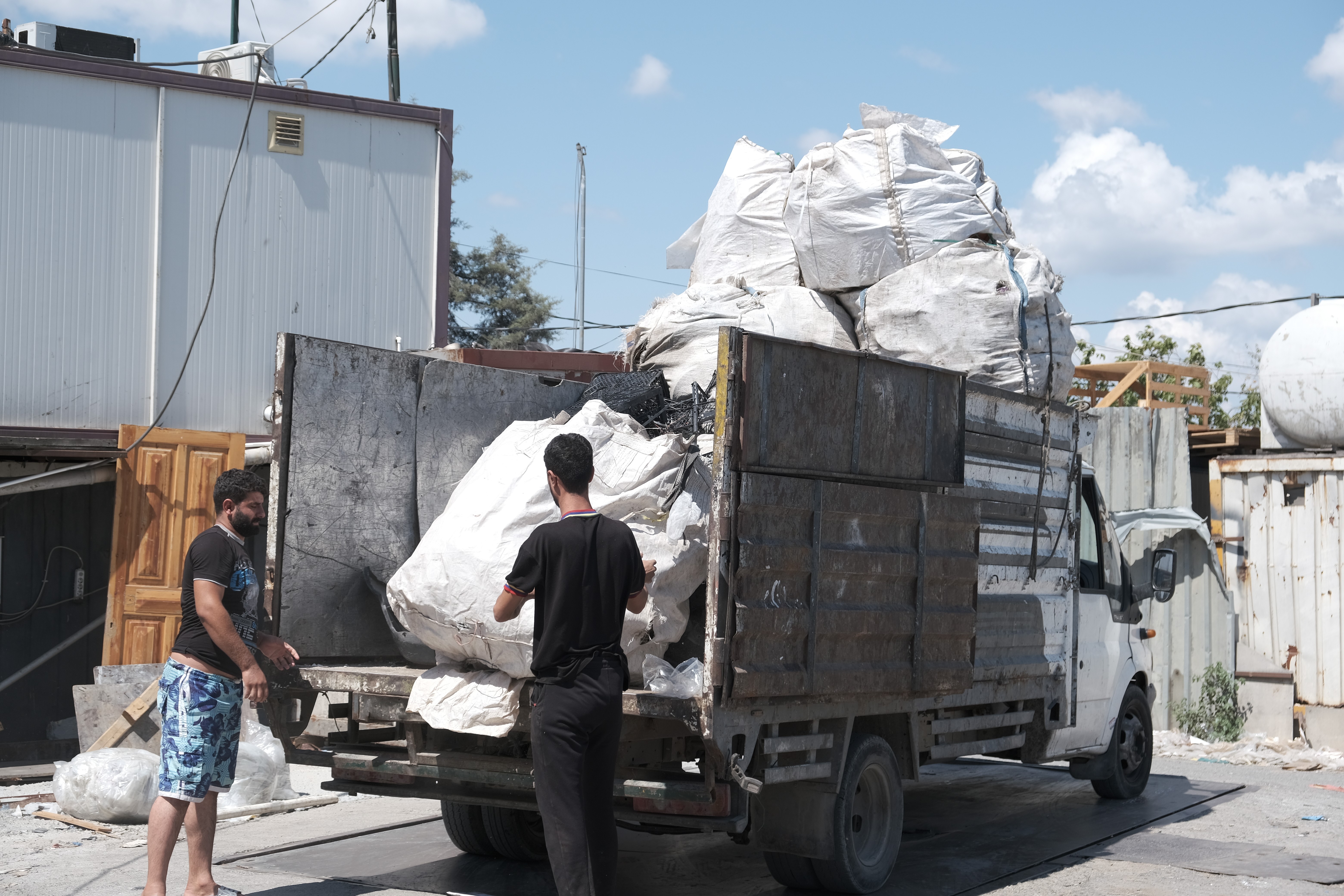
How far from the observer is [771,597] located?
4.82 m

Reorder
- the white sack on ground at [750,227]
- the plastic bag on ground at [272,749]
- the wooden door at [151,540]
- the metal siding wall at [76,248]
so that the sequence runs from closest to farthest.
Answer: the white sack on ground at [750,227], the plastic bag on ground at [272,749], the wooden door at [151,540], the metal siding wall at [76,248]

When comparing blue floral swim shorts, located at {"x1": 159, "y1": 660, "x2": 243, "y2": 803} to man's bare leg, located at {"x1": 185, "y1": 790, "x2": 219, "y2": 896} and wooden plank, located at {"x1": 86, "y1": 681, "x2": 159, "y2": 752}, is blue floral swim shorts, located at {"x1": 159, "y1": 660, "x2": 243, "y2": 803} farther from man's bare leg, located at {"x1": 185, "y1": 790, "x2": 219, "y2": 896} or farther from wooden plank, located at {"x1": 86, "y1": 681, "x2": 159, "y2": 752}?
wooden plank, located at {"x1": 86, "y1": 681, "x2": 159, "y2": 752}

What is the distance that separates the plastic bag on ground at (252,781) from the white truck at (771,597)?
1.61 meters

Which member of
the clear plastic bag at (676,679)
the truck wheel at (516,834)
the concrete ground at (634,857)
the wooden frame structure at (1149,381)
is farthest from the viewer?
the wooden frame structure at (1149,381)

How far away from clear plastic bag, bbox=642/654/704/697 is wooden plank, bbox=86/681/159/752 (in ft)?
14.8

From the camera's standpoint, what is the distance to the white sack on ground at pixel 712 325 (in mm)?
6785

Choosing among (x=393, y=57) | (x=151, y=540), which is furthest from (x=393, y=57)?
(x=151, y=540)

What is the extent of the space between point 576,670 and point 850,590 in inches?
49.2

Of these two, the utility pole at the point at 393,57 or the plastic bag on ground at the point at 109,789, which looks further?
the utility pole at the point at 393,57

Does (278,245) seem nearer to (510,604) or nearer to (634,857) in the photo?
(634,857)

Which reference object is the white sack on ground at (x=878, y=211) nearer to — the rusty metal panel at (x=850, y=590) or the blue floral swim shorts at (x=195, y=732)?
the rusty metal panel at (x=850, y=590)

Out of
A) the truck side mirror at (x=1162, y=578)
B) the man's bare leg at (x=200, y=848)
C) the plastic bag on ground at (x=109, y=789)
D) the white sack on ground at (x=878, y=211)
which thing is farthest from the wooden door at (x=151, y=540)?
the truck side mirror at (x=1162, y=578)

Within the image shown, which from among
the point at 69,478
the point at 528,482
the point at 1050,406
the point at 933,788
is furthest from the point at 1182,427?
the point at 69,478

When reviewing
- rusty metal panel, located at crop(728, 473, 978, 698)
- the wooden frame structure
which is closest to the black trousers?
rusty metal panel, located at crop(728, 473, 978, 698)
